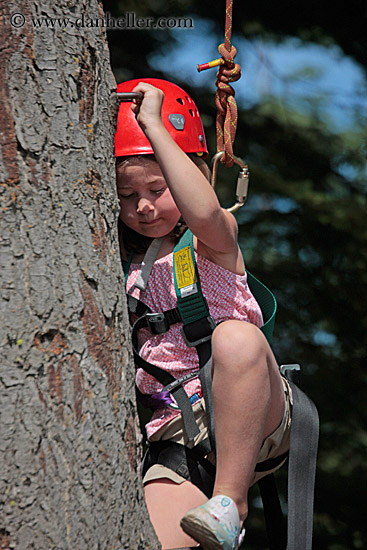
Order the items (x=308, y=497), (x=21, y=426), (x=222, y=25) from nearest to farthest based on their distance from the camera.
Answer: (x=21, y=426), (x=308, y=497), (x=222, y=25)

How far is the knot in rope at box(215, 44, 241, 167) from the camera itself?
81.1 inches

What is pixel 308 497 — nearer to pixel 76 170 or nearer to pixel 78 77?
pixel 76 170

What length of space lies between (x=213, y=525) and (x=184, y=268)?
0.76m

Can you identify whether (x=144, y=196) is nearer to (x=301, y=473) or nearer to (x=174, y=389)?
(x=174, y=389)

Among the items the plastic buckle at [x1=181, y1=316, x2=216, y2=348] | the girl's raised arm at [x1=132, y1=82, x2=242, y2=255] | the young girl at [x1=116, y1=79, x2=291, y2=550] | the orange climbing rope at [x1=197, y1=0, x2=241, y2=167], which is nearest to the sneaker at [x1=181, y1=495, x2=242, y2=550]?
the young girl at [x1=116, y1=79, x2=291, y2=550]

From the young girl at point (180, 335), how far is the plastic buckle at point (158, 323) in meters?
0.07

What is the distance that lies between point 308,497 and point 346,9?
11.8ft

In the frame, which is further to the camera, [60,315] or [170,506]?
[170,506]

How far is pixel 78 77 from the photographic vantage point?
53.1 inches

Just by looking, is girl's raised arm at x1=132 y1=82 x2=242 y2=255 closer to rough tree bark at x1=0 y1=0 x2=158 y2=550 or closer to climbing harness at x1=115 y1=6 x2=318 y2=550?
climbing harness at x1=115 y1=6 x2=318 y2=550

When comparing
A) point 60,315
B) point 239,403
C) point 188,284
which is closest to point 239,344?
point 239,403

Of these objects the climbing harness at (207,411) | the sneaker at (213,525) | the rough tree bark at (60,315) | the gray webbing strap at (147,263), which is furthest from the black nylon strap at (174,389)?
the rough tree bark at (60,315)

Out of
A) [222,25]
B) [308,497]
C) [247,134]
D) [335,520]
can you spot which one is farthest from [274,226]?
[308,497]

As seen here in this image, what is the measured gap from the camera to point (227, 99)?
209cm
